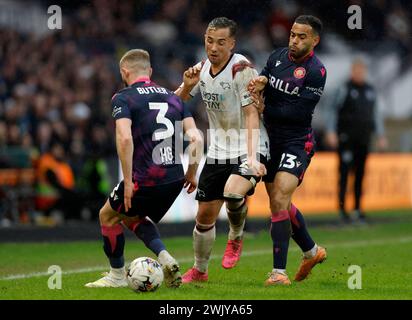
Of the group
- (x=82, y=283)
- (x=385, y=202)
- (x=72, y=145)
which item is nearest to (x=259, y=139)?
(x=82, y=283)

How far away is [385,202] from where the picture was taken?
869 inches

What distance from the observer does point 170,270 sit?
9039 mm

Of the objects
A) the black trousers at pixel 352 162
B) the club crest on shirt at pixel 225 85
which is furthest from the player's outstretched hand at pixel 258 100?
the black trousers at pixel 352 162

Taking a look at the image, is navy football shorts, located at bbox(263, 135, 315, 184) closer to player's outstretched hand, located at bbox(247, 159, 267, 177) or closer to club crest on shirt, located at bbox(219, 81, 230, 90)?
player's outstretched hand, located at bbox(247, 159, 267, 177)

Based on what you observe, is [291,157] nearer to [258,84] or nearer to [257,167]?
[257,167]

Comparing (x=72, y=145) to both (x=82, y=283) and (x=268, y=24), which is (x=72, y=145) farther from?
(x=82, y=283)

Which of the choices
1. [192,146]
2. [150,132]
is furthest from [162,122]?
[192,146]

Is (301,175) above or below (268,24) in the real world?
below

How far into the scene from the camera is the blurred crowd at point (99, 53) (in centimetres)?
2005

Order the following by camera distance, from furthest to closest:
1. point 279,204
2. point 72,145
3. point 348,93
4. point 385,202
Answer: point 385,202 < point 72,145 < point 348,93 < point 279,204

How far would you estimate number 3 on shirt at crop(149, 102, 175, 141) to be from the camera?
9.23 meters

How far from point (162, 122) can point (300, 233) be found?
1.84 m
